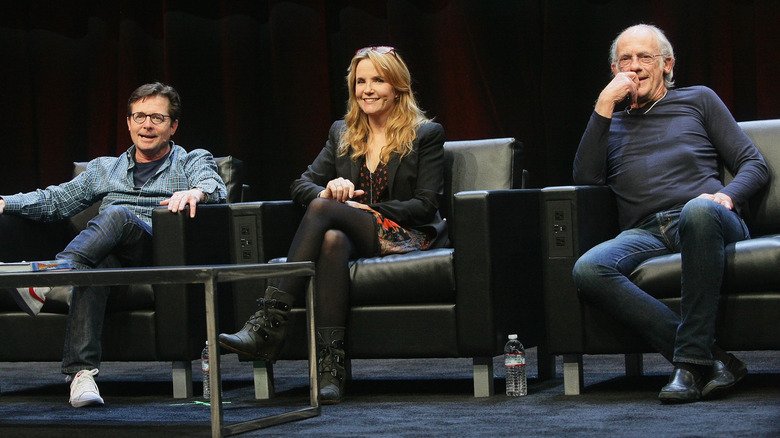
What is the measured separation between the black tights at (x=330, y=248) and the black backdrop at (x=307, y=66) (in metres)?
1.42

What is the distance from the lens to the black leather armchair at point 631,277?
8.68ft

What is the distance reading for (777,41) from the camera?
12.8 ft

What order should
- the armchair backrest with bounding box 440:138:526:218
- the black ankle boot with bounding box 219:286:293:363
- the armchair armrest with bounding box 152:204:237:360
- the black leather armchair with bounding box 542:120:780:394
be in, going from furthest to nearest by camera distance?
the armchair backrest with bounding box 440:138:526:218, the armchair armrest with bounding box 152:204:237:360, the black ankle boot with bounding box 219:286:293:363, the black leather armchair with bounding box 542:120:780:394

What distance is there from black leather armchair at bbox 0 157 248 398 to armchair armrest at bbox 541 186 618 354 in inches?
41.5

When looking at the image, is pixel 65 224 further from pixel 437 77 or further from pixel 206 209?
pixel 437 77

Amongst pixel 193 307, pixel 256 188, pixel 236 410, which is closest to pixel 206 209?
pixel 193 307

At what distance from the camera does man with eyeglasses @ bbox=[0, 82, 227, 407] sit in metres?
3.07

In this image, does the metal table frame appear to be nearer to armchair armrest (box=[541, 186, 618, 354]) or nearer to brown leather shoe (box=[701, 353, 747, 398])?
armchair armrest (box=[541, 186, 618, 354])

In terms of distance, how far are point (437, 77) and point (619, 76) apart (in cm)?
147

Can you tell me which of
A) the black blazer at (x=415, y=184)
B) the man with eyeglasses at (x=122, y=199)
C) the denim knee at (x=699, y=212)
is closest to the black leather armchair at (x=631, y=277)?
the denim knee at (x=699, y=212)

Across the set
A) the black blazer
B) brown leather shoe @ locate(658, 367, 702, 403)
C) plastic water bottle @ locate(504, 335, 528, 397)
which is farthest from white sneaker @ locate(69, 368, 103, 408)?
brown leather shoe @ locate(658, 367, 702, 403)

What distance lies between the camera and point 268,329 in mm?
2822

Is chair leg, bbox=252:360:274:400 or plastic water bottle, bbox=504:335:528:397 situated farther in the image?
chair leg, bbox=252:360:274:400

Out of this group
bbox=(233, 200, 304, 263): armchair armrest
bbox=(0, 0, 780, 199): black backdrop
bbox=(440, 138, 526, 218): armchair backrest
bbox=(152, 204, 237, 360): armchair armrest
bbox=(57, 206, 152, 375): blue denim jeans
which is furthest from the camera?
bbox=(0, 0, 780, 199): black backdrop
